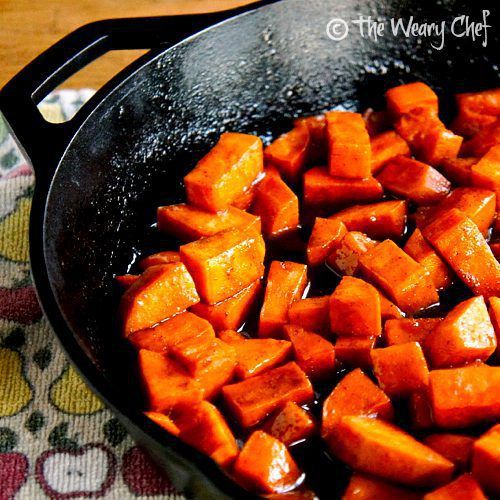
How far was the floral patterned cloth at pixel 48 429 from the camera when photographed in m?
1.70

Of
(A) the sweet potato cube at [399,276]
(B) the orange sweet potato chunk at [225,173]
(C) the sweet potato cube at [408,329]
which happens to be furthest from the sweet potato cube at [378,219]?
(C) the sweet potato cube at [408,329]

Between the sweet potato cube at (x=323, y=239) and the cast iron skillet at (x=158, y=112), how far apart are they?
1.40 feet

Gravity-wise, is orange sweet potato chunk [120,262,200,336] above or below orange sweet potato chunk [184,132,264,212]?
below

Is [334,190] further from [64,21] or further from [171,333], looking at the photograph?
[64,21]

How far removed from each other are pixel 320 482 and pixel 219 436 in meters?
0.24

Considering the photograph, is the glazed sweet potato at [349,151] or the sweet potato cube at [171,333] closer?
the sweet potato cube at [171,333]

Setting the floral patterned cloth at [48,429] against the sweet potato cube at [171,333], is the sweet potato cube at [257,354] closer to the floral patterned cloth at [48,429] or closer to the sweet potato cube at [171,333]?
the sweet potato cube at [171,333]

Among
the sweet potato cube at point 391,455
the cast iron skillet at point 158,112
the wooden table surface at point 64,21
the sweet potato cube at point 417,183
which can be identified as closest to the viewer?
the sweet potato cube at point 391,455

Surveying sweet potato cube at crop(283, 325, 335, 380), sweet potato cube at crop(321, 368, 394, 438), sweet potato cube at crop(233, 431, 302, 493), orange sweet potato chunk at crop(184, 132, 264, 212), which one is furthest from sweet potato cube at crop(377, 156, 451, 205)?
sweet potato cube at crop(233, 431, 302, 493)

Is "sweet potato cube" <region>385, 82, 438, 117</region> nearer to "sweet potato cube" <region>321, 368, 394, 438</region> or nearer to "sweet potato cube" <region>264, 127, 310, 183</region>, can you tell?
"sweet potato cube" <region>264, 127, 310, 183</region>

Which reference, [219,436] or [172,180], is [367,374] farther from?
[172,180]

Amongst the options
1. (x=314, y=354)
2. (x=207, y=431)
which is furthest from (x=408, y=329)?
(x=207, y=431)

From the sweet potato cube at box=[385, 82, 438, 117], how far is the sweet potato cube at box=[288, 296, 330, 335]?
0.82 metres

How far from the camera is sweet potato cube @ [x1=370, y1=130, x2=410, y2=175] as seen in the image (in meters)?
2.34
